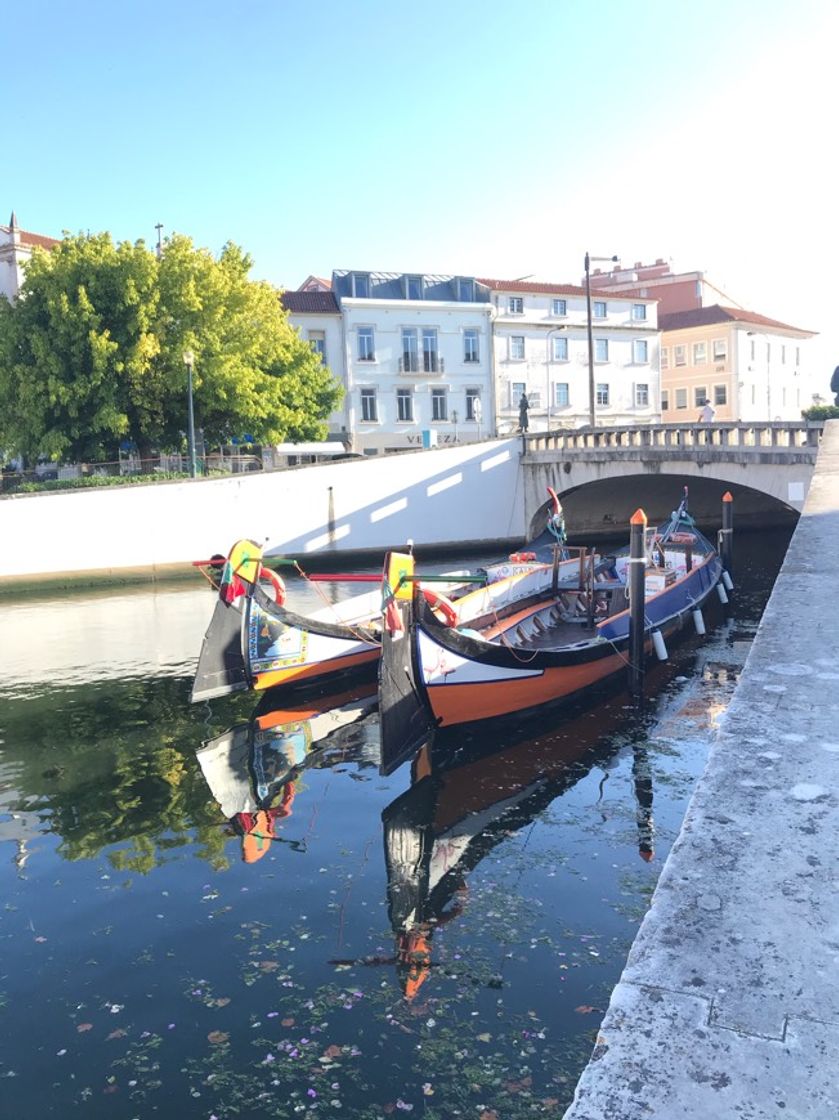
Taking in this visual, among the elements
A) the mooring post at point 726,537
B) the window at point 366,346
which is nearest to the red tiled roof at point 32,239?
the window at point 366,346

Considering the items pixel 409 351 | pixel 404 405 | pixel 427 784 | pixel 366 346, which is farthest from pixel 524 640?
pixel 409 351

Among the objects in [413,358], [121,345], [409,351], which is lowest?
[121,345]

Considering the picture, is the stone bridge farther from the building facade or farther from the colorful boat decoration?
the building facade

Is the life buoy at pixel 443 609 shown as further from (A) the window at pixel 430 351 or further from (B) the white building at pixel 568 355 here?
(B) the white building at pixel 568 355

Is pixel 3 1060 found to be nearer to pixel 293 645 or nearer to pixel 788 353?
pixel 293 645

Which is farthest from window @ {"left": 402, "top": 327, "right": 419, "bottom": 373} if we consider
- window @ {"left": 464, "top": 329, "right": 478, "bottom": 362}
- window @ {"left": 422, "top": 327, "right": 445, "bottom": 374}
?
window @ {"left": 464, "top": 329, "right": 478, "bottom": 362}

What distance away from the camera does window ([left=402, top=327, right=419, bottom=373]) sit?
4631 cm

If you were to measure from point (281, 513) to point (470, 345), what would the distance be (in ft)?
60.3

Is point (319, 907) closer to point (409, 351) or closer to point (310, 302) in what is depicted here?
point (409, 351)

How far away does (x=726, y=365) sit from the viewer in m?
54.8

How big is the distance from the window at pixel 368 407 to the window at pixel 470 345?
18.0 ft

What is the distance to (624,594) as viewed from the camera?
19.1 m

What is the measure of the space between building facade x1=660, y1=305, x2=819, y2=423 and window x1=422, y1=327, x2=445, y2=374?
1782cm

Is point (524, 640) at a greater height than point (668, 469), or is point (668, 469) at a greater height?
point (668, 469)
